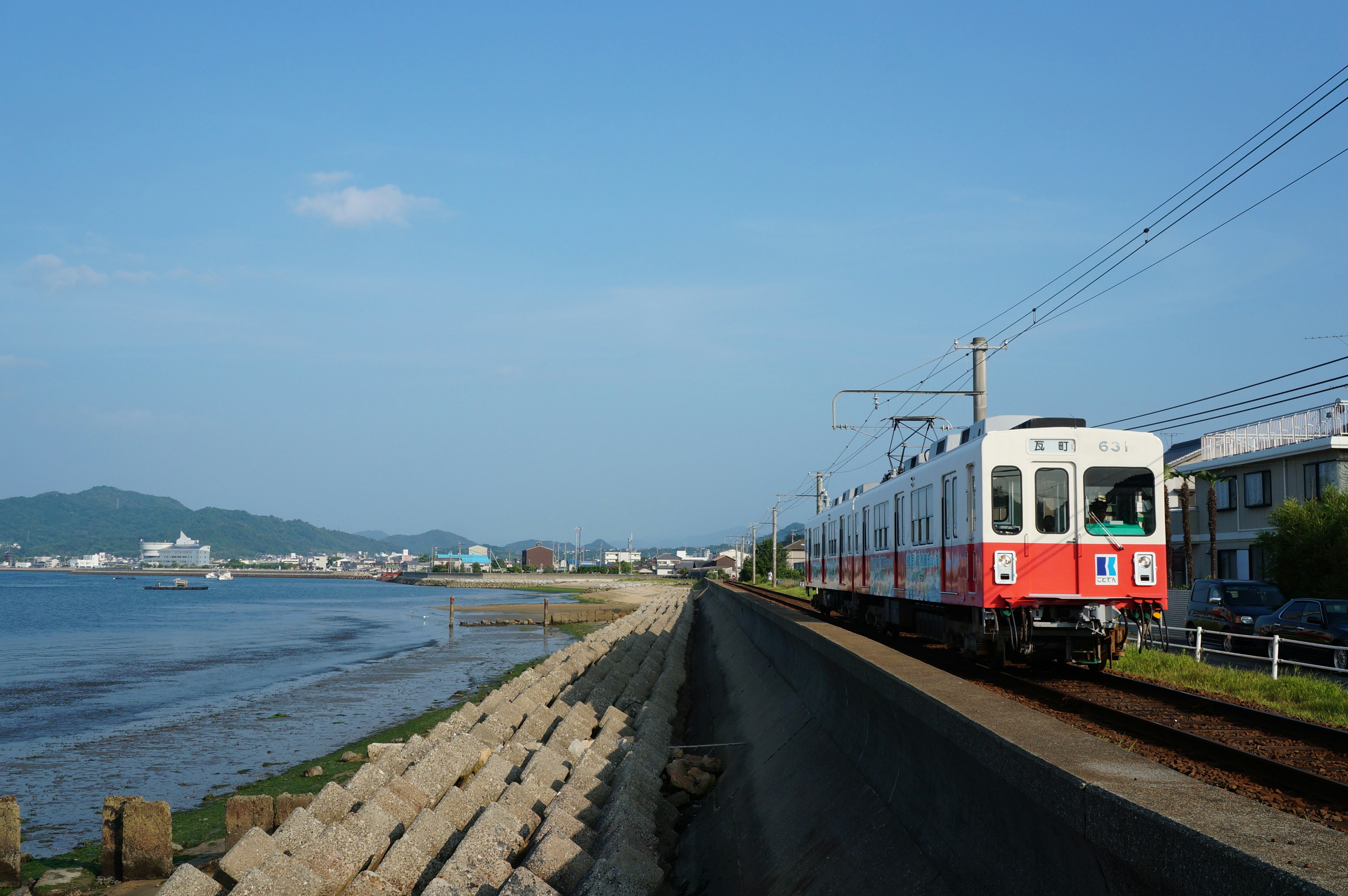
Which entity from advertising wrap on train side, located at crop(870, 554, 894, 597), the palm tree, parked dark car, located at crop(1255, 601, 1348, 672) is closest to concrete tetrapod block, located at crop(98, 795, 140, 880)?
advertising wrap on train side, located at crop(870, 554, 894, 597)

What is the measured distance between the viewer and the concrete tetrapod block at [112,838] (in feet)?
34.3

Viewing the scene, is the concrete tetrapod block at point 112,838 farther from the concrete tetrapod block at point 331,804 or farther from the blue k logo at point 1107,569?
the blue k logo at point 1107,569

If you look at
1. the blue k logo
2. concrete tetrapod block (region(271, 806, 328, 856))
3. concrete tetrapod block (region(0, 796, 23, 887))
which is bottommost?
concrete tetrapod block (region(0, 796, 23, 887))

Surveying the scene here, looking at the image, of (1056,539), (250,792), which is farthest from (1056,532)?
(250,792)

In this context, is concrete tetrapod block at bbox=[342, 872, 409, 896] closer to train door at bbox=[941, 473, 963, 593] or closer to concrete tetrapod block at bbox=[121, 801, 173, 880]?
concrete tetrapod block at bbox=[121, 801, 173, 880]

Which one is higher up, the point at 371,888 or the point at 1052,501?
the point at 1052,501

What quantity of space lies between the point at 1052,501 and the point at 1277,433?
34130 mm

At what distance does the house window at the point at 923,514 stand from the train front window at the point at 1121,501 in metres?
3.05

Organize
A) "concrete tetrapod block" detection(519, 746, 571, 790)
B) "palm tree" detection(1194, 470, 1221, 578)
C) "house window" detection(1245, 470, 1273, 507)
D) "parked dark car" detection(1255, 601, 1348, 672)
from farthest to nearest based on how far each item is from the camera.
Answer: "palm tree" detection(1194, 470, 1221, 578), "house window" detection(1245, 470, 1273, 507), "parked dark car" detection(1255, 601, 1348, 672), "concrete tetrapod block" detection(519, 746, 571, 790)

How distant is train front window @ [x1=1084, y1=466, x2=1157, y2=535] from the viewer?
45.6ft

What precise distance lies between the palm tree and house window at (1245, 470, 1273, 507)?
50.3 inches

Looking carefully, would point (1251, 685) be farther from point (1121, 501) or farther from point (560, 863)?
point (560, 863)

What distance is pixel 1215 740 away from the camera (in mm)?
9000

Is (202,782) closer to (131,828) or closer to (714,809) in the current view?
(131,828)
